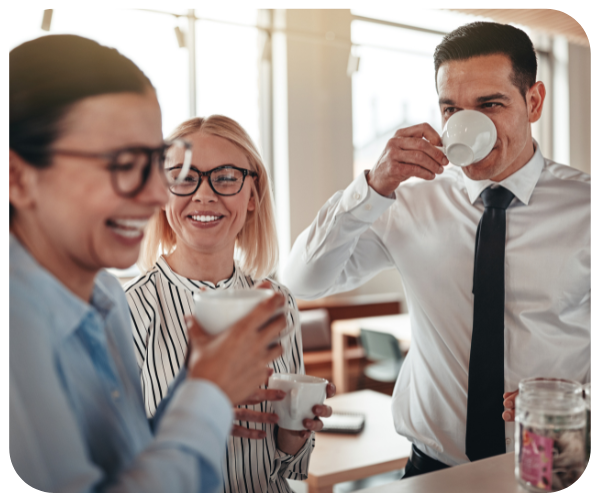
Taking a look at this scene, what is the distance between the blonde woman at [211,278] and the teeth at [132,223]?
1.61 ft

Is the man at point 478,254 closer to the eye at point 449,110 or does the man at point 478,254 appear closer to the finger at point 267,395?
the eye at point 449,110

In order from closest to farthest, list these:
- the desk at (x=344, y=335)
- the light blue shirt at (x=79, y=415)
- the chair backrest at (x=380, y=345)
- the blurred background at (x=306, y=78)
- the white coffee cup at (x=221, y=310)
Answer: the light blue shirt at (x=79, y=415) → the white coffee cup at (x=221, y=310) → the chair backrest at (x=380, y=345) → the desk at (x=344, y=335) → the blurred background at (x=306, y=78)

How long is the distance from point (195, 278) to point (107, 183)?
720mm

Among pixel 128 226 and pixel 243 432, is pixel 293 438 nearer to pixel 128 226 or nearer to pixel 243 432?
pixel 243 432

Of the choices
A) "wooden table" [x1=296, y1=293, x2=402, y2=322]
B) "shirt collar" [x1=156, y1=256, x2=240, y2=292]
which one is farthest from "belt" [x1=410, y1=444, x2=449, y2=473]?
"wooden table" [x1=296, y1=293, x2=402, y2=322]

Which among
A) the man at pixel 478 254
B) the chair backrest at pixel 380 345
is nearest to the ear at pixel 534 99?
the man at pixel 478 254

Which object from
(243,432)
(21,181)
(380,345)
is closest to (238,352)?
(21,181)

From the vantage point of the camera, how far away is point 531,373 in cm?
130

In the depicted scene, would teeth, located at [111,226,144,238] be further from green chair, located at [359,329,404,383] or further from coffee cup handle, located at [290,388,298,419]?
green chair, located at [359,329,404,383]

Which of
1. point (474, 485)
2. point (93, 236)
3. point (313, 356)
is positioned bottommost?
point (313, 356)

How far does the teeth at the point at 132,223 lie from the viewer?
0.60 metres

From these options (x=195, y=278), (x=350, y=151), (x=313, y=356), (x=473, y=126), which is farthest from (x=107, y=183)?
(x=350, y=151)
